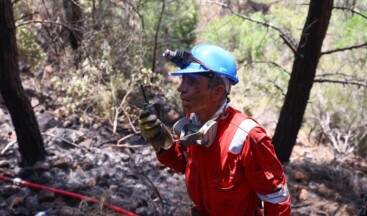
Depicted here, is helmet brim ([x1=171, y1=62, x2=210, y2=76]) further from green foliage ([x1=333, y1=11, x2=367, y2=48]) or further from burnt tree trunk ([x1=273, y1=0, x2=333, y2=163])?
green foliage ([x1=333, y1=11, x2=367, y2=48])

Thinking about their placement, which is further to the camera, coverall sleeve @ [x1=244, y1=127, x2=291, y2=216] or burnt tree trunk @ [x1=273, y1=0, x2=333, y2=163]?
burnt tree trunk @ [x1=273, y1=0, x2=333, y2=163]

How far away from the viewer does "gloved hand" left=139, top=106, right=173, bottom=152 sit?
2326mm

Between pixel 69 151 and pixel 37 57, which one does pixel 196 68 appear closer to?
pixel 69 151

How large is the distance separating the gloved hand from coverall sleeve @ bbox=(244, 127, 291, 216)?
548 millimetres

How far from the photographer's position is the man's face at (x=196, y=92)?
2.13m

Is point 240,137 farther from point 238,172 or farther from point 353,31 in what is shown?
point 353,31

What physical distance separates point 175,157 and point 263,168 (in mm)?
689

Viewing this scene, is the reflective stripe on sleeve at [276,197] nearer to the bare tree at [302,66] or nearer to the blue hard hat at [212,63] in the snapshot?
the blue hard hat at [212,63]

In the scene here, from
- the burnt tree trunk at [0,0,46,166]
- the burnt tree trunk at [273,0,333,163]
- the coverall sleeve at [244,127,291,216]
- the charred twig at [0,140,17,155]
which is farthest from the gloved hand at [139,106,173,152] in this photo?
the charred twig at [0,140,17,155]

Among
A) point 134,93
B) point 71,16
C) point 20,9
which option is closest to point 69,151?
point 134,93

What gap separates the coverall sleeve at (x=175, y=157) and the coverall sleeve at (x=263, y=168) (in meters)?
0.60

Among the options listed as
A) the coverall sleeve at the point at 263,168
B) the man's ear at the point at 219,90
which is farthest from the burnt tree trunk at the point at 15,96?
the coverall sleeve at the point at 263,168

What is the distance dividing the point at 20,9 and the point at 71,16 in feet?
4.76

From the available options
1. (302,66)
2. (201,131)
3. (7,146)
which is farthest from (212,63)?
(7,146)
